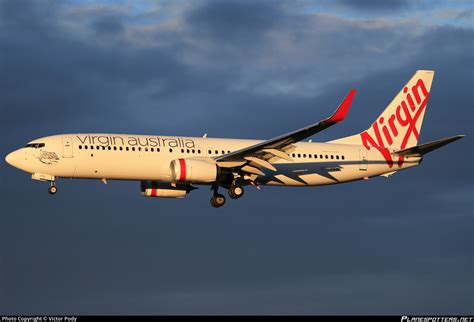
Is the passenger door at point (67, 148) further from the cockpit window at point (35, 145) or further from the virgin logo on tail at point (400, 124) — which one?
the virgin logo on tail at point (400, 124)

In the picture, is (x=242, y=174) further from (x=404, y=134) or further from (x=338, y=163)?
(x=404, y=134)

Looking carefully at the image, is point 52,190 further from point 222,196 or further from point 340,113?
point 340,113

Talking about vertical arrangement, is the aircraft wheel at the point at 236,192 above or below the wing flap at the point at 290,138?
below

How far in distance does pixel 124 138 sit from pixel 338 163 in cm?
1511

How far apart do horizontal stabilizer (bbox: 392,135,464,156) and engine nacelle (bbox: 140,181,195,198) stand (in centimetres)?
1491

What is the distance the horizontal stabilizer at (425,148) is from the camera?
69256 mm

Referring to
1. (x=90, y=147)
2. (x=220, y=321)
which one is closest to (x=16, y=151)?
(x=90, y=147)

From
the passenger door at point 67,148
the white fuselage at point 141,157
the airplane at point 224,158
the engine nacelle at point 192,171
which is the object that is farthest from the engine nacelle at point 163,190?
the passenger door at point 67,148

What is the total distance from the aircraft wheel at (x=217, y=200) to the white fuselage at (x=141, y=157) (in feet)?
10.3

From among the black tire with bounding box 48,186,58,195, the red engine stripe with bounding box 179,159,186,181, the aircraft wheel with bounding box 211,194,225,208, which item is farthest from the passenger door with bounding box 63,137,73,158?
the aircraft wheel with bounding box 211,194,225,208

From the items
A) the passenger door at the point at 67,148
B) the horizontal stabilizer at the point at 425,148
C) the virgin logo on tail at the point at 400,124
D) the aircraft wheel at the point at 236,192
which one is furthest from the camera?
the virgin logo on tail at the point at 400,124

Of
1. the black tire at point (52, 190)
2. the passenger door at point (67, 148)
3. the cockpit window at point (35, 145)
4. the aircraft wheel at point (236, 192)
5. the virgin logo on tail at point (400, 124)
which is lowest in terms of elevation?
the aircraft wheel at point (236, 192)

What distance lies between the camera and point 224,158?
7044 cm

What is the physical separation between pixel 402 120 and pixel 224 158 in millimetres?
16792
